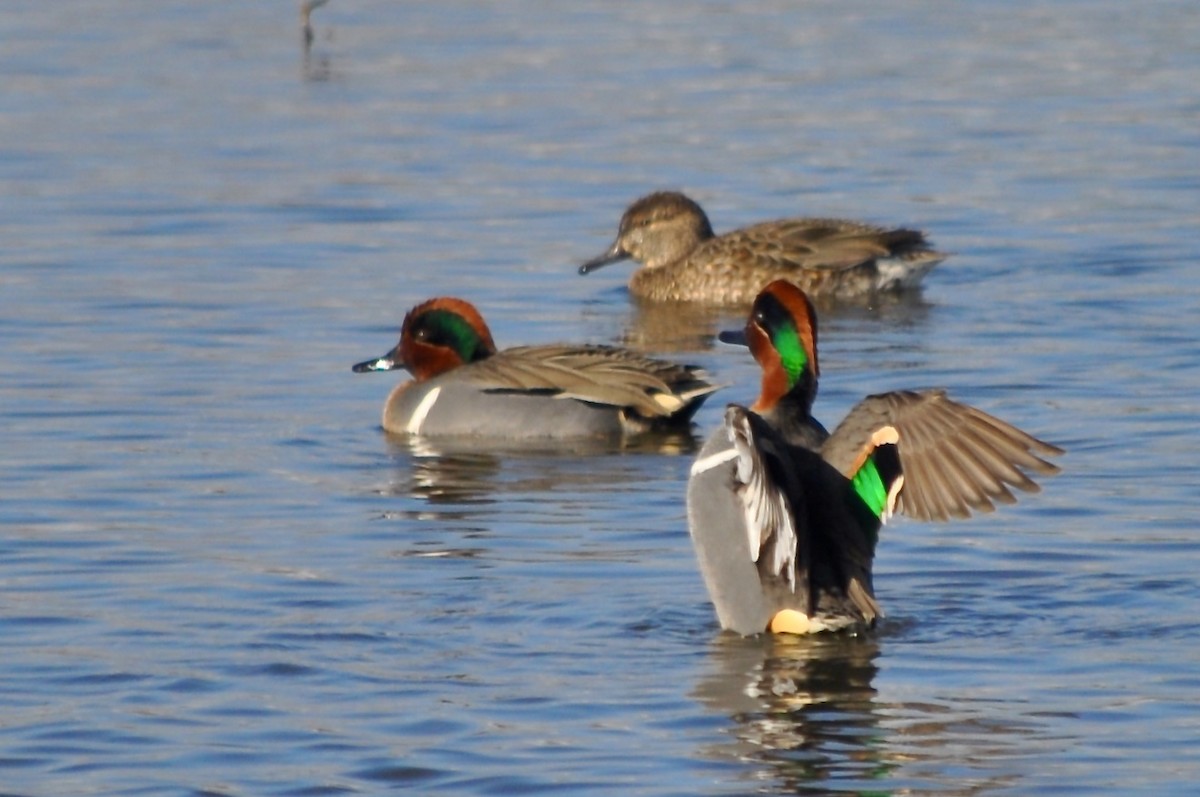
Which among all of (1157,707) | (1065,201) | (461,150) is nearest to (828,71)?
(461,150)

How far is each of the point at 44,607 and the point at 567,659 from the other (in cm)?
180

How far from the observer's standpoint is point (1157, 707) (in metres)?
7.11

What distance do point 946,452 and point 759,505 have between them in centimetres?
90

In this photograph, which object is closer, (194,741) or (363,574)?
(194,741)

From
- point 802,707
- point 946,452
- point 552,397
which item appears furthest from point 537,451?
point 802,707

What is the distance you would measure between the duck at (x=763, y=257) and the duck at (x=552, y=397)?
3.55m

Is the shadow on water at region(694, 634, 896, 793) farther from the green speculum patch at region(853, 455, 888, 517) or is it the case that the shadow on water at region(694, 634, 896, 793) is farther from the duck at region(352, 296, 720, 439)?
the duck at region(352, 296, 720, 439)

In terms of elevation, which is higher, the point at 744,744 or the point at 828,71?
the point at 828,71

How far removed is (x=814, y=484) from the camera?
781cm

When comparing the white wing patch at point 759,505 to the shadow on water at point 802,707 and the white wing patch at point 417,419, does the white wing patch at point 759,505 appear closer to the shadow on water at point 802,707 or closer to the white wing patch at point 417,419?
the shadow on water at point 802,707

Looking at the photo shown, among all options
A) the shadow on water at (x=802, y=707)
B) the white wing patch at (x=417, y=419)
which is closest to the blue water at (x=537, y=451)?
the shadow on water at (x=802, y=707)

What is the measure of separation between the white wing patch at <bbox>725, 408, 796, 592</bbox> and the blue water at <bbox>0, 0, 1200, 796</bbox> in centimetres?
32

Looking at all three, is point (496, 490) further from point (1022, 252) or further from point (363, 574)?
point (1022, 252)

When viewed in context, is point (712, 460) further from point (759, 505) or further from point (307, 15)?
point (307, 15)
